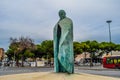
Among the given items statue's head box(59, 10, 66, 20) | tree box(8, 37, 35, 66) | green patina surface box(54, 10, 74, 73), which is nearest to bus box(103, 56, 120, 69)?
tree box(8, 37, 35, 66)

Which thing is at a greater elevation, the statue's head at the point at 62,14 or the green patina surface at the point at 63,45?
the statue's head at the point at 62,14

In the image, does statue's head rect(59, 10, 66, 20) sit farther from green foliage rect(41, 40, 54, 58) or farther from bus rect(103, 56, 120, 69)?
green foliage rect(41, 40, 54, 58)

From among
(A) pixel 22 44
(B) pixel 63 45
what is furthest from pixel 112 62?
(B) pixel 63 45

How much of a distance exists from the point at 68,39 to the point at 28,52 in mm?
57038

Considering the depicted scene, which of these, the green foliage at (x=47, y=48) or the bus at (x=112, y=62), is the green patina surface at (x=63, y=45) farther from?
the green foliage at (x=47, y=48)

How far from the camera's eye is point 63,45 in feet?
38.3

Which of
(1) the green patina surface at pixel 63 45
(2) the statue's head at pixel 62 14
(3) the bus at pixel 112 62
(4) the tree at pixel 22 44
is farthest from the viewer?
(4) the tree at pixel 22 44

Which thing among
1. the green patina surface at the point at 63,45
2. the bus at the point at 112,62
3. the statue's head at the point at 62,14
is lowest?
the bus at the point at 112,62

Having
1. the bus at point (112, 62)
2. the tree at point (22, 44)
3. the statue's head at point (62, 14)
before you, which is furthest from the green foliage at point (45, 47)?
the statue's head at point (62, 14)

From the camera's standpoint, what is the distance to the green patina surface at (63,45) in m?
11.5

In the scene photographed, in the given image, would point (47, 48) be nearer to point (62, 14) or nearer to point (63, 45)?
point (62, 14)

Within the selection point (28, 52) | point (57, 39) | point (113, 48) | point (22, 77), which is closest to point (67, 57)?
point (57, 39)

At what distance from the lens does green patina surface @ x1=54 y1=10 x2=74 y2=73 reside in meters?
11.5

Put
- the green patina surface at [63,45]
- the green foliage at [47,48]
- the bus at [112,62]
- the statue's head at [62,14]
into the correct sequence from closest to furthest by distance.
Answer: the green patina surface at [63,45] → the statue's head at [62,14] → the bus at [112,62] → the green foliage at [47,48]
